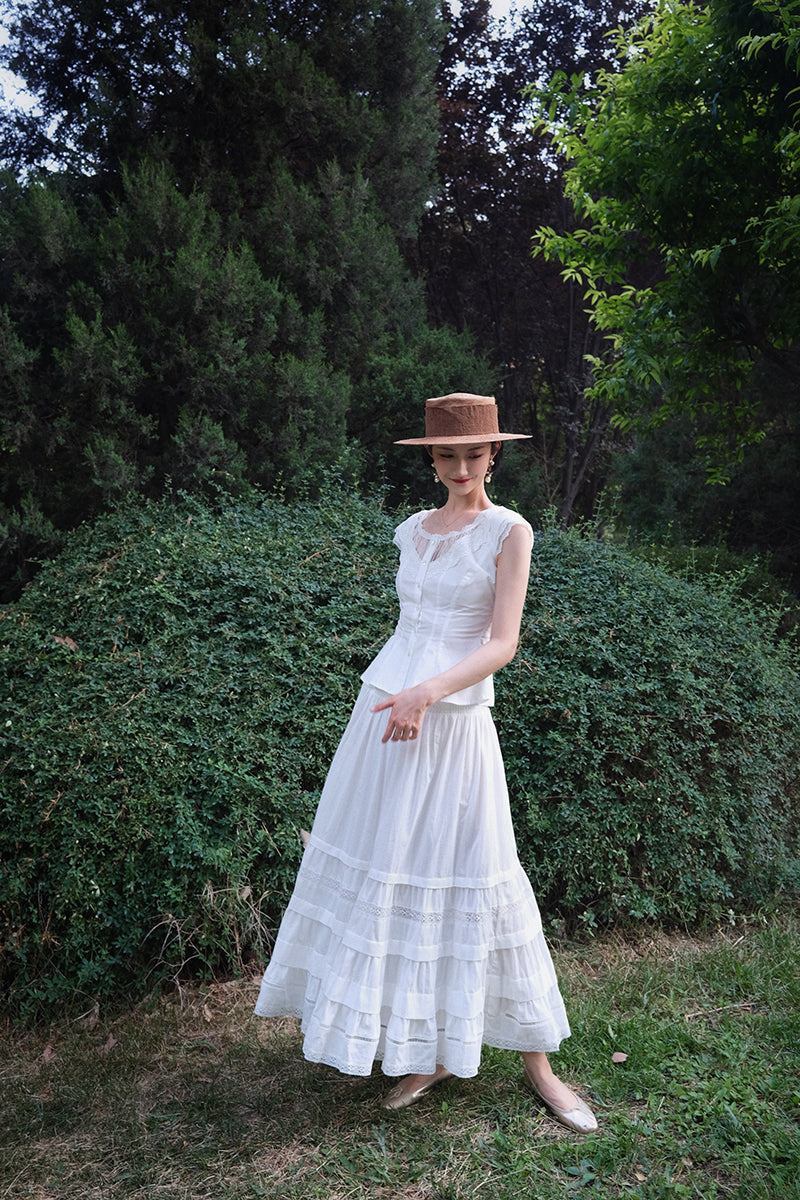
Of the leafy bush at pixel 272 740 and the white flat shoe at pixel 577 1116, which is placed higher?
the leafy bush at pixel 272 740

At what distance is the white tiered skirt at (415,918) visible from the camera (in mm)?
2268

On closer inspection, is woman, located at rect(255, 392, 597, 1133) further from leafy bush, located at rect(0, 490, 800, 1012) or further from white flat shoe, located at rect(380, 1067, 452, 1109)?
leafy bush, located at rect(0, 490, 800, 1012)

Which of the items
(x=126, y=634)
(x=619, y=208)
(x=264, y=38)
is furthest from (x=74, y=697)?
(x=264, y=38)

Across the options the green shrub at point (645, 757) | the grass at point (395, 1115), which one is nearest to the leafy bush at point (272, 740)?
the green shrub at point (645, 757)

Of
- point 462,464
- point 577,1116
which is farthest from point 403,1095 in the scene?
point 462,464

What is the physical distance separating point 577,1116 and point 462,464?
5.90ft

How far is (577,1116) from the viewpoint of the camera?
246 centimetres

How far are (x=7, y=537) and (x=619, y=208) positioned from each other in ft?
14.7

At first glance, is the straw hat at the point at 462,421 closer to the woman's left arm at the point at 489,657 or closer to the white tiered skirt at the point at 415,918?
the woman's left arm at the point at 489,657

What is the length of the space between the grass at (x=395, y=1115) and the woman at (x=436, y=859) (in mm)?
148

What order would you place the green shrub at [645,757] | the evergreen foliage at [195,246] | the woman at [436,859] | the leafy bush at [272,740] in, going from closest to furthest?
the woman at [436,859] < the leafy bush at [272,740] < the green shrub at [645,757] < the evergreen foliage at [195,246]

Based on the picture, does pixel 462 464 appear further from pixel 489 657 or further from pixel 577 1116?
pixel 577 1116

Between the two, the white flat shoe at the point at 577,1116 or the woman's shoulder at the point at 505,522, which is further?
the white flat shoe at the point at 577,1116

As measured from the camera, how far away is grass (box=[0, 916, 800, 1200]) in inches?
89.4
